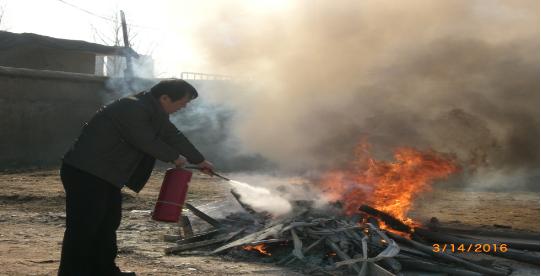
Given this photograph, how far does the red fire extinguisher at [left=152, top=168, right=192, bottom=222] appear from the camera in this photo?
11.9 ft

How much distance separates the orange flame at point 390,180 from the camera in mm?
5777

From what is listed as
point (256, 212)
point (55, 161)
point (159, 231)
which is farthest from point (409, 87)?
point (55, 161)

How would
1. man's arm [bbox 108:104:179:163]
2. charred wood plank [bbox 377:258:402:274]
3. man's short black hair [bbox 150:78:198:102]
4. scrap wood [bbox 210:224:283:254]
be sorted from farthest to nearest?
scrap wood [bbox 210:224:283:254] → charred wood plank [bbox 377:258:402:274] → man's short black hair [bbox 150:78:198:102] → man's arm [bbox 108:104:179:163]

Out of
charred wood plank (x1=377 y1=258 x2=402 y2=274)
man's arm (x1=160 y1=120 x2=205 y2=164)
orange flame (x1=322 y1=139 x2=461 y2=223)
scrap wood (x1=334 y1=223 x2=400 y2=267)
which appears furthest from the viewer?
orange flame (x1=322 y1=139 x2=461 y2=223)

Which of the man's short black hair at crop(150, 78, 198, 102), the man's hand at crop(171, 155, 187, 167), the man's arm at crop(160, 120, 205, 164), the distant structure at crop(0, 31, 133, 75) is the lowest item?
the man's hand at crop(171, 155, 187, 167)

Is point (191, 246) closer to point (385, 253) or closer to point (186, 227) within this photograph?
point (186, 227)

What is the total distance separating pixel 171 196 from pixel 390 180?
3.52 metres

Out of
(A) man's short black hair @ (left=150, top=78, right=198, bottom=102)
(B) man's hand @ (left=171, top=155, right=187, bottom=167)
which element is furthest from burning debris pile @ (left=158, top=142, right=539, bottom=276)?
(A) man's short black hair @ (left=150, top=78, right=198, bottom=102)

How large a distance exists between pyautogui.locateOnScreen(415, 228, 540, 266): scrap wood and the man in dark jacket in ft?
11.3

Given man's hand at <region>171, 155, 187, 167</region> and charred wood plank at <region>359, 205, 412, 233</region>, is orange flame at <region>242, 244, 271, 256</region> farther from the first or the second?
man's hand at <region>171, 155, 187, 167</region>

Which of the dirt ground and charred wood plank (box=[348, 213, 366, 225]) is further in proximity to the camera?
charred wood plank (box=[348, 213, 366, 225])

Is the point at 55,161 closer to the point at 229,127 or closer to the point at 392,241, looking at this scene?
the point at 229,127

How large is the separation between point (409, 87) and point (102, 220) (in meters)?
7.45

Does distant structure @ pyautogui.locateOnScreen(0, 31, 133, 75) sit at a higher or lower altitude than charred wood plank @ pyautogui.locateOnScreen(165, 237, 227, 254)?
higher
